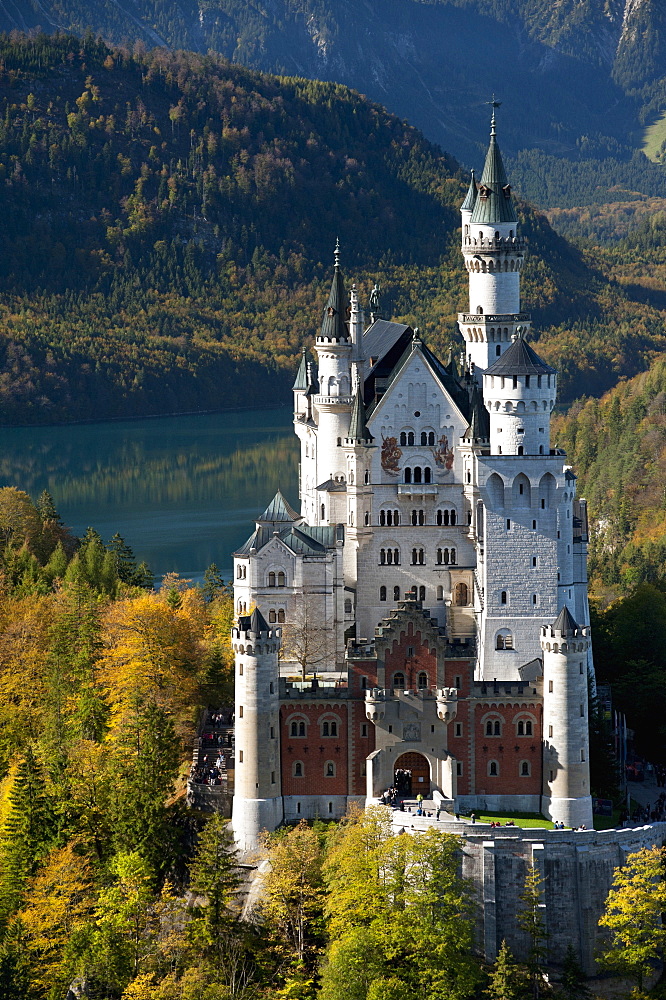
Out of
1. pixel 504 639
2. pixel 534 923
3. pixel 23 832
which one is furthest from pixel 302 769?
pixel 534 923

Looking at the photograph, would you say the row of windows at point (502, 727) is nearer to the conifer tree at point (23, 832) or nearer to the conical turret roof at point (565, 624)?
the conical turret roof at point (565, 624)

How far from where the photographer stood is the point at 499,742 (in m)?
71.3

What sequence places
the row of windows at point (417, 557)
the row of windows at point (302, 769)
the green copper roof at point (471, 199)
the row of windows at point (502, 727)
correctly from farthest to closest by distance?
the green copper roof at point (471, 199)
the row of windows at point (417, 557)
the row of windows at point (302, 769)
the row of windows at point (502, 727)

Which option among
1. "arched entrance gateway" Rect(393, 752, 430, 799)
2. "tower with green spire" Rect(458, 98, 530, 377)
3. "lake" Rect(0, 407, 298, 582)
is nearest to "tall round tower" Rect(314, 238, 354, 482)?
"tower with green spire" Rect(458, 98, 530, 377)

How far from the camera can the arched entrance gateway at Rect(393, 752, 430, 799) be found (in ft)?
235

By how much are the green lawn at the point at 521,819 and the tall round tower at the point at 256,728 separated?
23.7 feet

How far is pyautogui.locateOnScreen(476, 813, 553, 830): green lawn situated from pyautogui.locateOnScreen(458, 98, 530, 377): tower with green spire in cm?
2327

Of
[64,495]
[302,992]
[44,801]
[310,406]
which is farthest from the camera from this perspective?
[64,495]

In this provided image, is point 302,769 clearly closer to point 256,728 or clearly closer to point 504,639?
point 256,728

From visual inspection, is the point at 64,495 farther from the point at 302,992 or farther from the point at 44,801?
the point at 302,992

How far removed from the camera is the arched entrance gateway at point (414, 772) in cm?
7150

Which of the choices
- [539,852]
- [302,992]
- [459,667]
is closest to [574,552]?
[459,667]

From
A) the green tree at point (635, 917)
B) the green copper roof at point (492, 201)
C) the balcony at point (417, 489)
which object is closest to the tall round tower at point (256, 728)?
the green tree at point (635, 917)

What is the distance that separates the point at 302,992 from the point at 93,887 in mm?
9600
